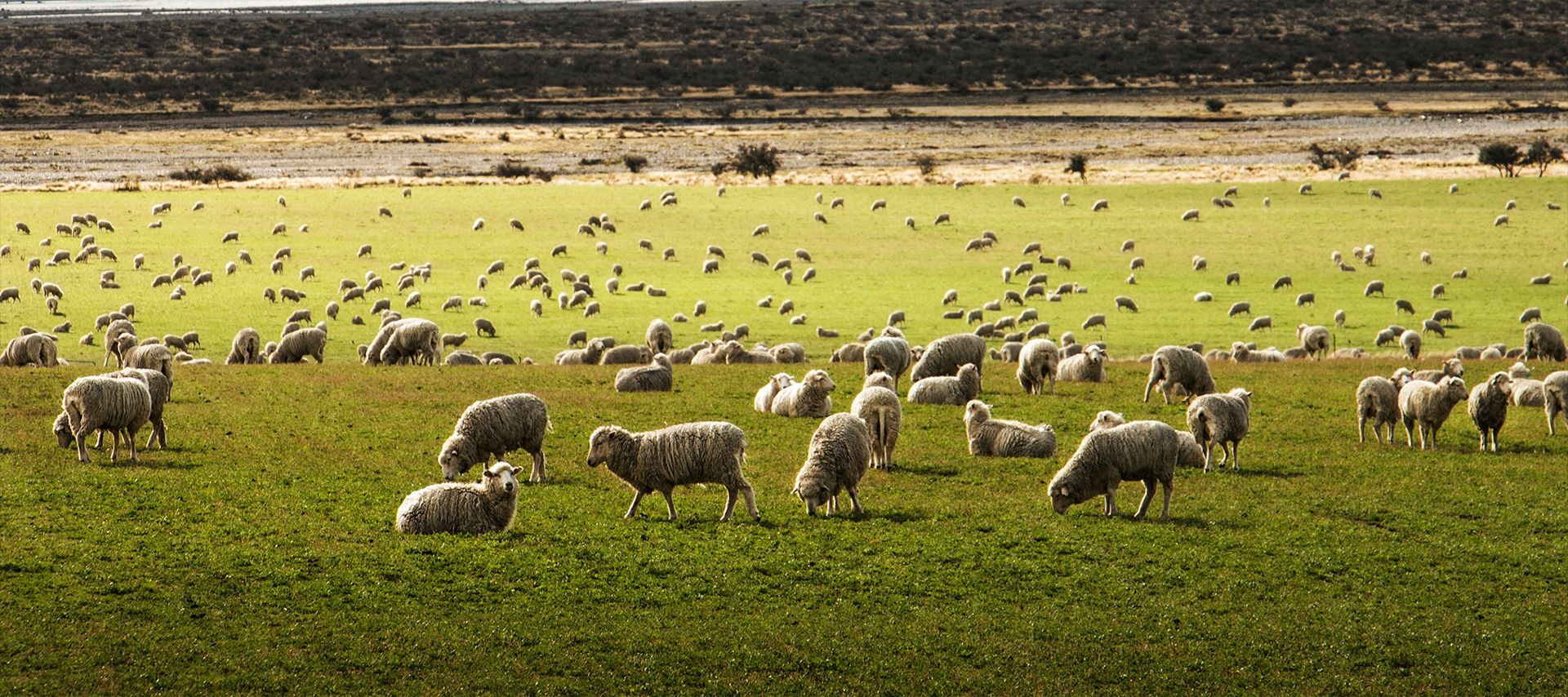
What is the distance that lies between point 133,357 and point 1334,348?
24665 millimetres

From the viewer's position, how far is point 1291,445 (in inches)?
838

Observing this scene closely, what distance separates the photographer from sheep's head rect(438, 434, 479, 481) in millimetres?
17250

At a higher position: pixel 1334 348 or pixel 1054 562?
pixel 1054 562

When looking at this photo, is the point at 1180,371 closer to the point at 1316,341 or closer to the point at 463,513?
the point at 1316,341

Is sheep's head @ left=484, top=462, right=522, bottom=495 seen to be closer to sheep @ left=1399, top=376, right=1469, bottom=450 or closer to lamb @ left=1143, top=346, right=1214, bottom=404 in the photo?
lamb @ left=1143, top=346, right=1214, bottom=404

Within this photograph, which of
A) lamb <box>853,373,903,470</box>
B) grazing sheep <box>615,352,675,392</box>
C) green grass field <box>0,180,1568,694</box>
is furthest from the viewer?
grazing sheep <box>615,352,675,392</box>

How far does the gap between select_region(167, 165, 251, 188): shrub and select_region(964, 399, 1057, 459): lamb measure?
180ft

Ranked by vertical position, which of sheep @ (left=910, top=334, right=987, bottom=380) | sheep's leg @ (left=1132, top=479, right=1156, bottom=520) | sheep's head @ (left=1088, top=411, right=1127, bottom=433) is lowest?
sheep @ (left=910, top=334, right=987, bottom=380)

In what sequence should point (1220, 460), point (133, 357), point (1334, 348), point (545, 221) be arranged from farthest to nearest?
point (545, 221)
point (1334, 348)
point (133, 357)
point (1220, 460)

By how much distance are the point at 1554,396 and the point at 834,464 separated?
12223mm

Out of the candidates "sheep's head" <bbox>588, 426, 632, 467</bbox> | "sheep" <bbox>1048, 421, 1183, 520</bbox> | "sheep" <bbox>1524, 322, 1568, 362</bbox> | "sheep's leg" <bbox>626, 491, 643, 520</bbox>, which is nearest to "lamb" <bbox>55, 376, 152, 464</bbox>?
"sheep's head" <bbox>588, 426, 632, 467</bbox>

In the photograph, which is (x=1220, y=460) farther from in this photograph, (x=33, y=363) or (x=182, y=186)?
(x=182, y=186)

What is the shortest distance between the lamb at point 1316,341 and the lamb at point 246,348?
70.6 feet

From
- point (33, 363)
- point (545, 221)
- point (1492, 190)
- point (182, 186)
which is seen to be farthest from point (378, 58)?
point (33, 363)
